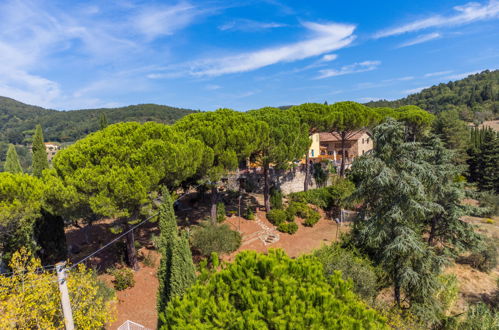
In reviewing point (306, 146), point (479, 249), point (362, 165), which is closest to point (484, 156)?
point (479, 249)

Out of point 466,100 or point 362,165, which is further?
point 466,100

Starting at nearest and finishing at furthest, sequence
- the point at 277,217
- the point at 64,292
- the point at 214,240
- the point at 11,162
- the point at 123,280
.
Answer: the point at 64,292, the point at 123,280, the point at 214,240, the point at 277,217, the point at 11,162

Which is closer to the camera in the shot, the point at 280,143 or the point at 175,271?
the point at 175,271

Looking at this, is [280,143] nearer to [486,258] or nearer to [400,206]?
[400,206]

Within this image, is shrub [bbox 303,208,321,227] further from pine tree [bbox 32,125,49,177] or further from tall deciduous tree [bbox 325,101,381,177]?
pine tree [bbox 32,125,49,177]

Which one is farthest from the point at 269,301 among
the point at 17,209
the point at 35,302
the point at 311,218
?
the point at 311,218

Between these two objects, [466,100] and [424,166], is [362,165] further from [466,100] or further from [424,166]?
[466,100]
